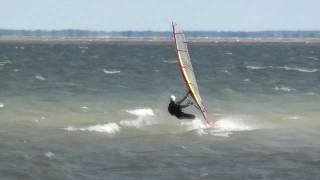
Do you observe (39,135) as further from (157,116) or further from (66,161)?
(157,116)

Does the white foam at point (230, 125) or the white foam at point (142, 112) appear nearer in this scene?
the white foam at point (230, 125)

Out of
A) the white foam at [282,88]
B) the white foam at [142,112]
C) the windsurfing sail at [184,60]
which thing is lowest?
the white foam at [282,88]

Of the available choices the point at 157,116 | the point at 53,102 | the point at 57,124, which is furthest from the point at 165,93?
the point at 57,124

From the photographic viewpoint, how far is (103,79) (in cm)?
5825

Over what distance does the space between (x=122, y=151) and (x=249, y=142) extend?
521 cm

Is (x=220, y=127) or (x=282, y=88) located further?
(x=282, y=88)

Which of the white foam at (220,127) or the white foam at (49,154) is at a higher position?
the white foam at (49,154)

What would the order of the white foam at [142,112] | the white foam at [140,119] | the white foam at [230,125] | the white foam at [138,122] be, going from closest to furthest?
Answer: the white foam at [230,125]
the white foam at [138,122]
the white foam at [140,119]
the white foam at [142,112]

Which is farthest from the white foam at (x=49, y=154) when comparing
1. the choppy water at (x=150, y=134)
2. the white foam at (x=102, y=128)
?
the white foam at (x=102, y=128)

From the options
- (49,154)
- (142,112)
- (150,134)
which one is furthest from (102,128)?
(49,154)

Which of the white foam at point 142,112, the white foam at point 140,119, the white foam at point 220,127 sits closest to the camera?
the white foam at point 220,127

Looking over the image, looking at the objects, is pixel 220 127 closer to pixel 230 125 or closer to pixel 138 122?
pixel 230 125

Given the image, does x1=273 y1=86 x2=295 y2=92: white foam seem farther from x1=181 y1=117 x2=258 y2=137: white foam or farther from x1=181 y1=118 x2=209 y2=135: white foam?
x1=181 y1=118 x2=209 y2=135: white foam

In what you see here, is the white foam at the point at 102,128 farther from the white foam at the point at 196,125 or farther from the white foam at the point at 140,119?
the white foam at the point at 196,125
